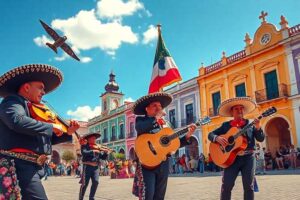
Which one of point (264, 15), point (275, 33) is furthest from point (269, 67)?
point (264, 15)

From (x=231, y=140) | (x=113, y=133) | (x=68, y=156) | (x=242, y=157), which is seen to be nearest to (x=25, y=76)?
(x=231, y=140)

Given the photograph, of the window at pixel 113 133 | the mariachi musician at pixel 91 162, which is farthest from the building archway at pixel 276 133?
the window at pixel 113 133

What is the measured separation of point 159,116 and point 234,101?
4.13 feet

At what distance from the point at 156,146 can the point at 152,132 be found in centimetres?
21

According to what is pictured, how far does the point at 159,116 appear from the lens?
4.25 metres

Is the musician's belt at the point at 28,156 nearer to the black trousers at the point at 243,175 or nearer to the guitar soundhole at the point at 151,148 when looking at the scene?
the guitar soundhole at the point at 151,148

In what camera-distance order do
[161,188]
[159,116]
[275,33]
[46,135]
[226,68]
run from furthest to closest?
[226,68] < [275,33] < [159,116] < [161,188] < [46,135]

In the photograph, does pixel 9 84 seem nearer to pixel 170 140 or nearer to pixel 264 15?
pixel 170 140

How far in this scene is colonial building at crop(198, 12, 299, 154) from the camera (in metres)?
20.1

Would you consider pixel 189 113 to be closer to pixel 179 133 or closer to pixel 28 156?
pixel 179 133

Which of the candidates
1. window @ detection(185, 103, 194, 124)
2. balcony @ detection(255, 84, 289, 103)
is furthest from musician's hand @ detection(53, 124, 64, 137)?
window @ detection(185, 103, 194, 124)

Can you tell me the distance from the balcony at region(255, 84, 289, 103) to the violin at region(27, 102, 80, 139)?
19285 mm

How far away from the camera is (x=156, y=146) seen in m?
3.86

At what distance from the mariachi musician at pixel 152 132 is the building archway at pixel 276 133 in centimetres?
1853
